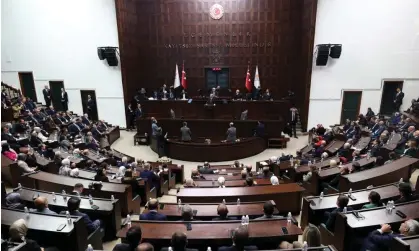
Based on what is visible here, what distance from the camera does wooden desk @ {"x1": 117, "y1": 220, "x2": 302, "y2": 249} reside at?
12.3 ft

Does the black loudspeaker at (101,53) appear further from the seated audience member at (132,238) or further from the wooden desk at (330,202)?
the seated audience member at (132,238)

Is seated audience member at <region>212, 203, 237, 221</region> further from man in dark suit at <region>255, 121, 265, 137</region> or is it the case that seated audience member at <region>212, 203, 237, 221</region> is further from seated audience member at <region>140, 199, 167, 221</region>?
man in dark suit at <region>255, 121, 265, 137</region>

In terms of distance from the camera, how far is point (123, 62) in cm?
1451

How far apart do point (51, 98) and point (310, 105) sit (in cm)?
1390

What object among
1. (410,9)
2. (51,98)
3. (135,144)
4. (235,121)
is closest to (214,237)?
(235,121)

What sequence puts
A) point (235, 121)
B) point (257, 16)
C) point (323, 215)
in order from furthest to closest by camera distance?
point (257, 16), point (235, 121), point (323, 215)

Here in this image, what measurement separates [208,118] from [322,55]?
581cm

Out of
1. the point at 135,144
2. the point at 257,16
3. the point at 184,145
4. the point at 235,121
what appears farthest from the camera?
the point at 257,16

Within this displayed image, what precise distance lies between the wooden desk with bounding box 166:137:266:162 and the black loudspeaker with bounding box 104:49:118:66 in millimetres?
5942

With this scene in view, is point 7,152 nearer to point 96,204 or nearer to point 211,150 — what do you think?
point 96,204

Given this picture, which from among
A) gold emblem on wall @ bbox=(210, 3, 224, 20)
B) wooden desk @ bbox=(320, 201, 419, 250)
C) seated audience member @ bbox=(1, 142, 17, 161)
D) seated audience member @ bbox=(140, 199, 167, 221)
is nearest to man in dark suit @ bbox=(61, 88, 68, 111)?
seated audience member @ bbox=(1, 142, 17, 161)

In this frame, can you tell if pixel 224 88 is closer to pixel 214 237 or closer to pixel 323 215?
pixel 323 215

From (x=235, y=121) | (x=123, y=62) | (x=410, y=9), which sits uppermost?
(x=410, y=9)

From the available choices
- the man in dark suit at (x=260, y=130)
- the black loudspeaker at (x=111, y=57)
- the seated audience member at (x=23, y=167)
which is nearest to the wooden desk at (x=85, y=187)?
the seated audience member at (x=23, y=167)
